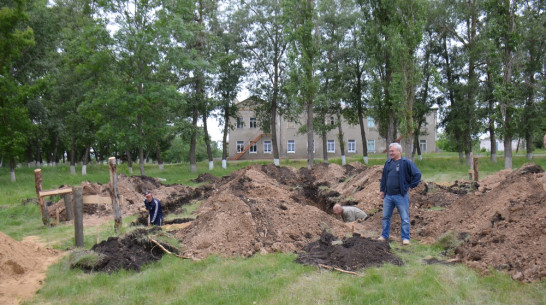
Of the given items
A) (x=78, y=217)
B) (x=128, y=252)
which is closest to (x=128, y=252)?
(x=128, y=252)

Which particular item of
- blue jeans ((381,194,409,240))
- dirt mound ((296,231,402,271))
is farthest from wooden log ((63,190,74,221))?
blue jeans ((381,194,409,240))

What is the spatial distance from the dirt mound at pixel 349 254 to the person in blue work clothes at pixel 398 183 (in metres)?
0.75

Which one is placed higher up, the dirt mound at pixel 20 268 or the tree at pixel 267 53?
the tree at pixel 267 53

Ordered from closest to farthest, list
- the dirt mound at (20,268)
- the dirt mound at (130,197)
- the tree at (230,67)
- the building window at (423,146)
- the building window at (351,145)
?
the dirt mound at (20,268)
the dirt mound at (130,197)
the tree at (230,67)
the building window at (351,145)
the building window at (423,146)

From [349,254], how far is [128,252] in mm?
3588

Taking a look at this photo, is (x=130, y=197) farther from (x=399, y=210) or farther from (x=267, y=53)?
(x=267, y=53)

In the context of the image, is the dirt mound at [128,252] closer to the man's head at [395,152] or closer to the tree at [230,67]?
the man's head at [395,152]

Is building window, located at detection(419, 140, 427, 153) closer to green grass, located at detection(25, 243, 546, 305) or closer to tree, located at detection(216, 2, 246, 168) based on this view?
tree, located at detection(216, 2, 246, 168)

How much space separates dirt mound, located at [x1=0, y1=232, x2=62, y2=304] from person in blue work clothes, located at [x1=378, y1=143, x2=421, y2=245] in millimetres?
5720

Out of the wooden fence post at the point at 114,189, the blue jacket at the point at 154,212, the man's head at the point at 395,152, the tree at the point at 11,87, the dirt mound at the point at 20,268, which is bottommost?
the dirt mound at the point at 20,268

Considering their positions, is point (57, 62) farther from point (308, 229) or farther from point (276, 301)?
point (276, 301)

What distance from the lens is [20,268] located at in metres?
6.45

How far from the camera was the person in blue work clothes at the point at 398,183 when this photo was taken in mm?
6973

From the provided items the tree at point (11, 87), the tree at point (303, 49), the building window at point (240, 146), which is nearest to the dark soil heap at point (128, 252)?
the tree at point (11, 87)
